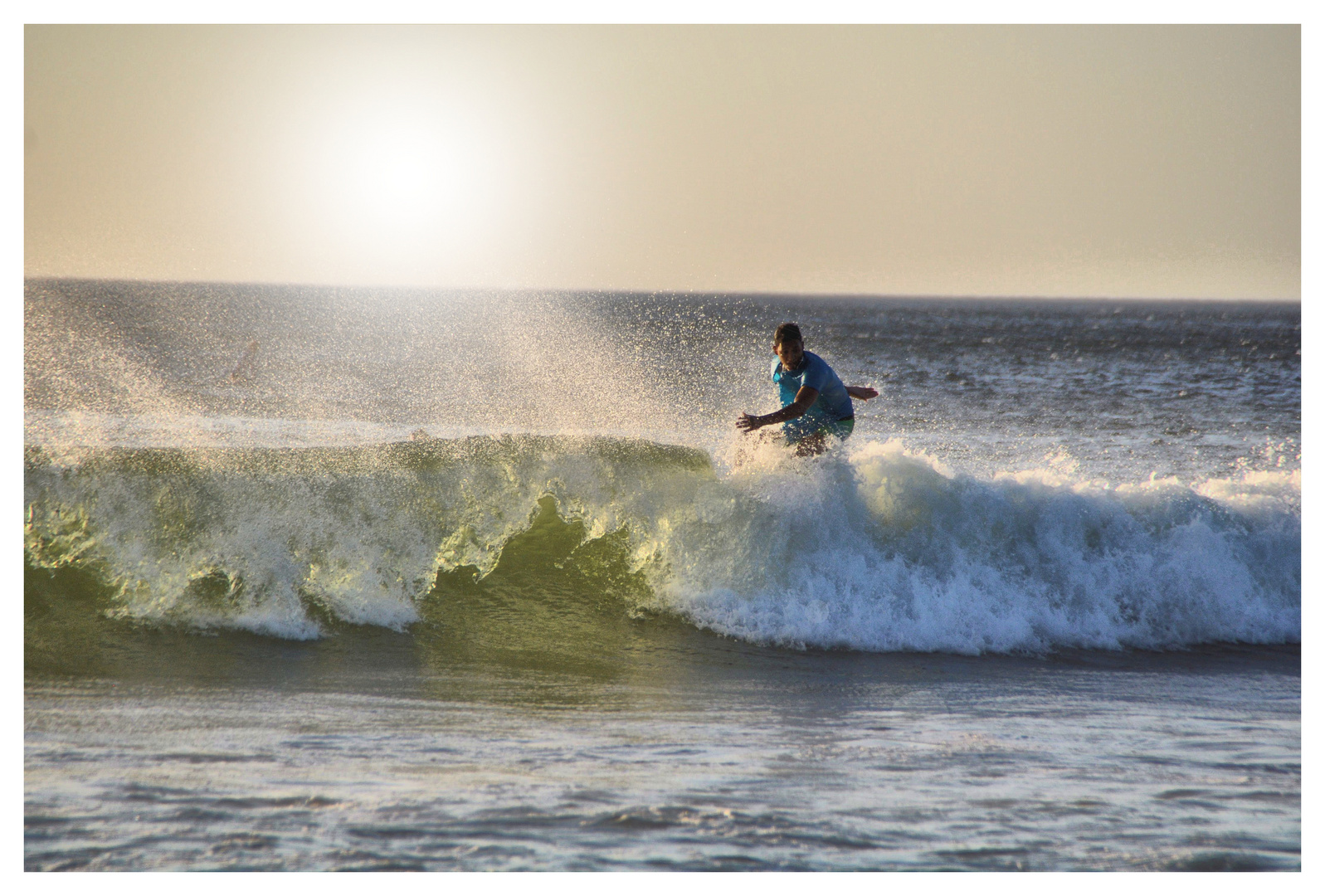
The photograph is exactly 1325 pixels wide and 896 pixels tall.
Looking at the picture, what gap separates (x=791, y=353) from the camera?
250 inches

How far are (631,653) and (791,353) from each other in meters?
2.40

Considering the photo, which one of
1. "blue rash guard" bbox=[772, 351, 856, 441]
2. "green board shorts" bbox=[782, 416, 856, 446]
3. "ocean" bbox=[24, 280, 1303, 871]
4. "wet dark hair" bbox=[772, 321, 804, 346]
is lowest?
"ocean" bbox=[24, 280, 1303, 871]

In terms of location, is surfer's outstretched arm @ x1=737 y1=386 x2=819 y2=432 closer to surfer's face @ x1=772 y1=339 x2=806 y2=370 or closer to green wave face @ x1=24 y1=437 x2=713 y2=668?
surfer's face @ x1=772 y1=339 x2=806 y2=370

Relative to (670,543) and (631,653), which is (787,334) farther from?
(631,653)

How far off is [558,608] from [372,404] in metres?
11.3

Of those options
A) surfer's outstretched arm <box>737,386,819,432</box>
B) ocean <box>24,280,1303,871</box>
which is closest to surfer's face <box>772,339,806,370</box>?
surfer's outstretched arm <box>737,386,819,432</box>

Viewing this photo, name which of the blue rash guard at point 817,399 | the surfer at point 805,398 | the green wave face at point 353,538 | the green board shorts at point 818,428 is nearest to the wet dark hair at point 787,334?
the surfer at point 805,398

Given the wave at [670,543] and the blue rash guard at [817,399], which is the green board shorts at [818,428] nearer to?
the blue rash guard at [817,399]

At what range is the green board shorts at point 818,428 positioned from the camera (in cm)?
678

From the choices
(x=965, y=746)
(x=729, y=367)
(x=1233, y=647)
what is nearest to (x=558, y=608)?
(x=965, y=746)

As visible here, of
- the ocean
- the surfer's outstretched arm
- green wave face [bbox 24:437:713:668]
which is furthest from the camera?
green wave face [bbox 24:437:713:668]

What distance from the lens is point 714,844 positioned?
3.73 metres

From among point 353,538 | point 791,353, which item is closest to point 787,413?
point 791,353

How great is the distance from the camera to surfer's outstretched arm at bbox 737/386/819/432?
605cm
